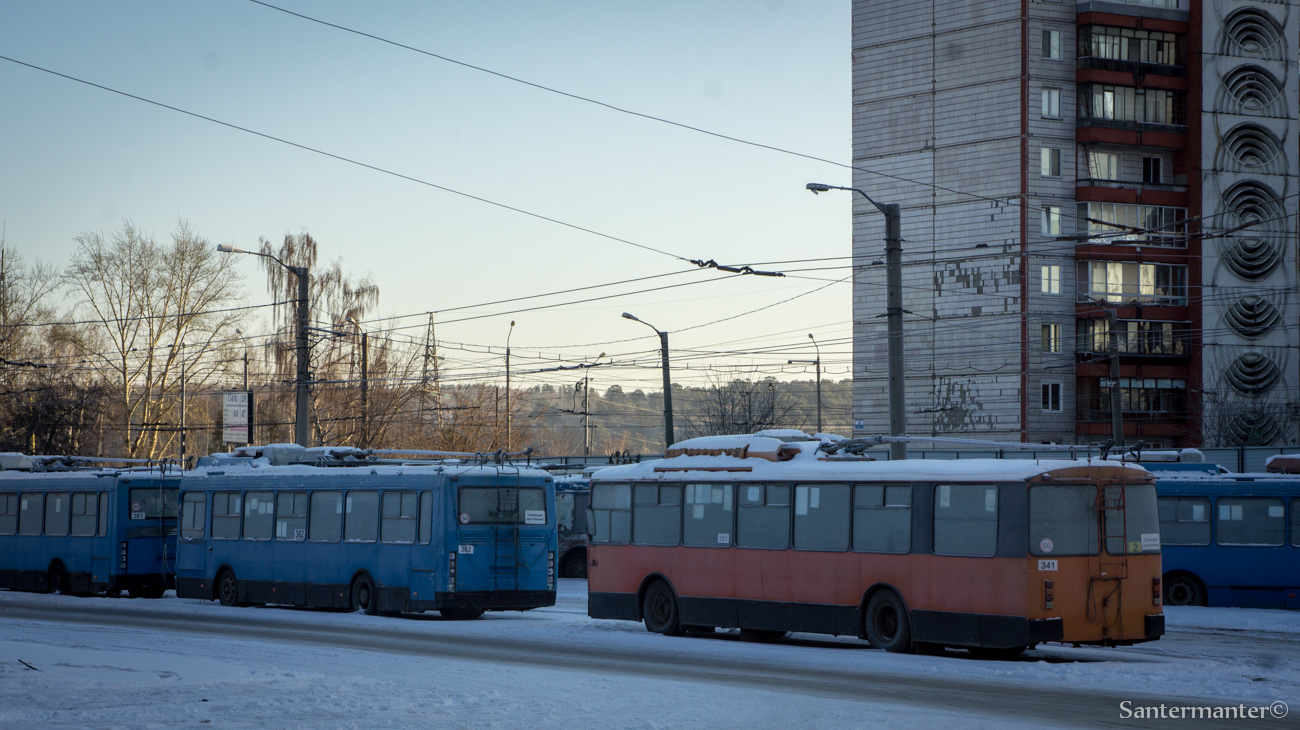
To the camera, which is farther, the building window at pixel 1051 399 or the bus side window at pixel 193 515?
the building window at pixel 1051 399

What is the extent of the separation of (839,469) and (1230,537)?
11054 mm

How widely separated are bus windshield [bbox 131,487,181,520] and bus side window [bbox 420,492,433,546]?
1062 cm

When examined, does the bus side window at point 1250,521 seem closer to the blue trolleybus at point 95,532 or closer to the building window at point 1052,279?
the blue trolleybus at point 95,532

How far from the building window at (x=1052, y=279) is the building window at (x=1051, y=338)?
160cm

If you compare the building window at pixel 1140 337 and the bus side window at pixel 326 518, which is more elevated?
the building window at pixel 1140 337

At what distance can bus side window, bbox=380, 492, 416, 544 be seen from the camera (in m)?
24.3

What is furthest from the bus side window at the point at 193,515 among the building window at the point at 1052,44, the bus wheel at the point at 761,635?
the building window at the point at 1052,44

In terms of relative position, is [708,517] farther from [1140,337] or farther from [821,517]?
[1140,337]

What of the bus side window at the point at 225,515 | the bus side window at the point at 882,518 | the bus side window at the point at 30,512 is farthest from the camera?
the bus side window at the point at 30,512

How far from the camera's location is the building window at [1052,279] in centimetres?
6141

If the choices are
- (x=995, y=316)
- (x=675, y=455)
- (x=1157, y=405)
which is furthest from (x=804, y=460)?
(x=1157, y=405)

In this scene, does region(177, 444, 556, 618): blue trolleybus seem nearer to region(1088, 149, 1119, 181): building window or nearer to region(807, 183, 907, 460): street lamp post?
region(807, 183, 907, 460): street lamp post

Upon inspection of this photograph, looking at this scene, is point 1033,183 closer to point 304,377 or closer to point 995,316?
point 995,316

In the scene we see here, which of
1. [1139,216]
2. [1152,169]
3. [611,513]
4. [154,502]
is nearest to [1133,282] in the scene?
[1139,216]
